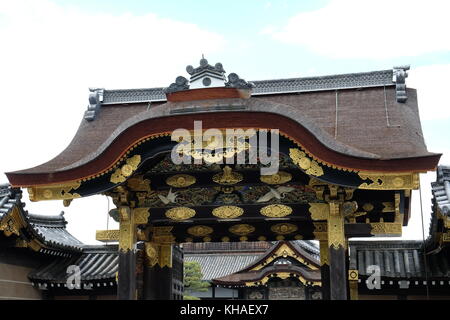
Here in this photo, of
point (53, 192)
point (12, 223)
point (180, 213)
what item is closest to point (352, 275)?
point (180, 213)

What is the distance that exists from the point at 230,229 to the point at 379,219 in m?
3.21

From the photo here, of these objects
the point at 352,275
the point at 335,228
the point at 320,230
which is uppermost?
the point at 320,230

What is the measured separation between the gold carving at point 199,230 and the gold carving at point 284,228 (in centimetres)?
141

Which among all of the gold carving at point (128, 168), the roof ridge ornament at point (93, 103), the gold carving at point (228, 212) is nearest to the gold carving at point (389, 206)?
the gold carving at point (228, 212)

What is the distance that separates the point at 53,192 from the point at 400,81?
755cm

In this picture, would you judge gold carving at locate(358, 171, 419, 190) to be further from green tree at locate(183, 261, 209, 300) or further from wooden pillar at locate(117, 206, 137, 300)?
green tree at locate(183, 261, 209, 300)

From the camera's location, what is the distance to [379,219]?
1241cm

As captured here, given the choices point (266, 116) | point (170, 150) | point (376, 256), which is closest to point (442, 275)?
point (376, 256)

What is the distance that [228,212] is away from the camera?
1108cm

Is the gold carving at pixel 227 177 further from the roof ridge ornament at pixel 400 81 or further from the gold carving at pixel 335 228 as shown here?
the roof ridge ornament at pixel 400 81

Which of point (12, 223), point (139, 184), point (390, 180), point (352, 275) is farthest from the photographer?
point (12, 223)

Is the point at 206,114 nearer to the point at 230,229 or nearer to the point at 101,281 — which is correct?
the point at 230,229

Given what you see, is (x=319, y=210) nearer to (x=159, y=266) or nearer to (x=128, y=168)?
(x=128, y=168)

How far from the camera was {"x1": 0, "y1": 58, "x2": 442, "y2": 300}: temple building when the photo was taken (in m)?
9.96
